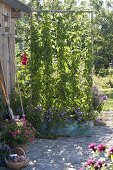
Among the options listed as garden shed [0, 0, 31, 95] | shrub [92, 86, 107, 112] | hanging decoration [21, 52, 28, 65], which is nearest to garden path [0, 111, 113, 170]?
shrub [92, 86, 107, 112]

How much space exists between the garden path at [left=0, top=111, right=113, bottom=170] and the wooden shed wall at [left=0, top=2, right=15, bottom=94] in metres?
1.63

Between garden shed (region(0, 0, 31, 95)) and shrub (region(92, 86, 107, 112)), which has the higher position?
garden shed (region(0, 0, 31, 95))

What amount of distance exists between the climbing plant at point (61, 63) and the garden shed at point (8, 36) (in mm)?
503

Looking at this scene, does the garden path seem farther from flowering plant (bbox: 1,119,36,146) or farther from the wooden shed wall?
the wooden shed wall

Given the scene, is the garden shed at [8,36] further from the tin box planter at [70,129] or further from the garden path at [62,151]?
the garden path at [62,151]

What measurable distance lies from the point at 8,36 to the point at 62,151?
9.91ft

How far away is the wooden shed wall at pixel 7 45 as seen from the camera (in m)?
8.44

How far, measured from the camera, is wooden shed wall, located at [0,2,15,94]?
27.7 feet

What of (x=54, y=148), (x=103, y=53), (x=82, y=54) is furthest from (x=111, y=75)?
(x=54, y=148)

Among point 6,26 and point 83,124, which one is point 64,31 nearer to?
point 6,26

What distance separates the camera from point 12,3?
8172mm

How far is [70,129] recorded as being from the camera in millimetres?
8852

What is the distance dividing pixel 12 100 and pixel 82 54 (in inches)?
76.5

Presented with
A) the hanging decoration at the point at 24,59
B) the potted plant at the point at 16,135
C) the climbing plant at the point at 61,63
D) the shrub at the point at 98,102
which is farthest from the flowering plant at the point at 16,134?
the shrub at the point at 98,102
